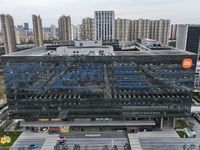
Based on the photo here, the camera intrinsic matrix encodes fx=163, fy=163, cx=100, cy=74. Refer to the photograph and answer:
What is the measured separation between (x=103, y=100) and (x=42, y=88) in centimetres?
2426

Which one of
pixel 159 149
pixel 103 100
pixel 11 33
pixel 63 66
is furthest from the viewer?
pixel 11 33

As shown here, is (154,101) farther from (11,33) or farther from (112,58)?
(11,33)

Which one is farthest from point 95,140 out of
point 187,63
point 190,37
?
point 190,37

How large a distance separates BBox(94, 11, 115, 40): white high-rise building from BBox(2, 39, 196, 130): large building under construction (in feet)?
188

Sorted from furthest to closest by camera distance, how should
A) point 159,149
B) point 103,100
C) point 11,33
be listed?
point 11,33
point 103,100
point 159,149

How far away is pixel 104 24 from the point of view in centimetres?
12194

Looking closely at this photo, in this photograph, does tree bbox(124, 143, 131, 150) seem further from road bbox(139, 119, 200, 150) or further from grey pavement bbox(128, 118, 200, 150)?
road bbox(139, 119, 200, 150)

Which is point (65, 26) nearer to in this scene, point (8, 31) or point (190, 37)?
point (8, 31)

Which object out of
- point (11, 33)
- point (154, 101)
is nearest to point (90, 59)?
point (154, 101)

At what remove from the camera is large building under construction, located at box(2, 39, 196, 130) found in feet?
199

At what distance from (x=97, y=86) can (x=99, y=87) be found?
89cm

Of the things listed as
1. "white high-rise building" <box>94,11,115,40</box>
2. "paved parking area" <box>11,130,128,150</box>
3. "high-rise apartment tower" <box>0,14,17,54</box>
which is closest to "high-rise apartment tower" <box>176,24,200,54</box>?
"white high-rise building" <box>94,11,115,40</box>

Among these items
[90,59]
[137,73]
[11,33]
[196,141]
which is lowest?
[196,141]

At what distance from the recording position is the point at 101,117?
6794cm
